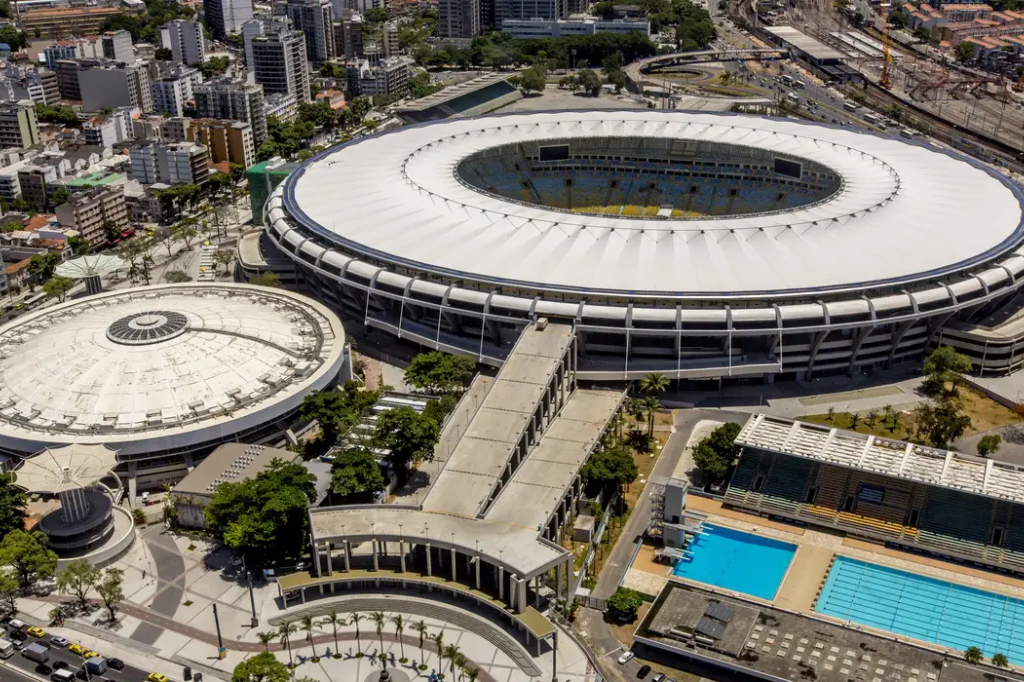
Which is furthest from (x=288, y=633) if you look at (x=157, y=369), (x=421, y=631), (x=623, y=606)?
(x=157, y=369)

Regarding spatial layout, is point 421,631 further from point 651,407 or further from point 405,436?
point 651,407

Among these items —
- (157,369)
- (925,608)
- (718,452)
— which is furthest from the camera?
(157,369)

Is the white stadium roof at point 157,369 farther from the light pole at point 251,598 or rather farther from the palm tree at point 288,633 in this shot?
the palm tree at point 288,633

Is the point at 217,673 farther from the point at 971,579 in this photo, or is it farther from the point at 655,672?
the point at 971,579

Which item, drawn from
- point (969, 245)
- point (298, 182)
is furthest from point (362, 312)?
point (969, 245)

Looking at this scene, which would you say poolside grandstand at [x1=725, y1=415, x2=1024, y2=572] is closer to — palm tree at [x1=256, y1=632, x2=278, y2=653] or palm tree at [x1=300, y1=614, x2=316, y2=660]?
palm tree at [x1=300, y1=614, x2=316, y2=660]

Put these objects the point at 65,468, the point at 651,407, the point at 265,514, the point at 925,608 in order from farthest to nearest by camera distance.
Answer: the point at 651,407
the point at 65,468
the point at 265,514
the point at 925,608
